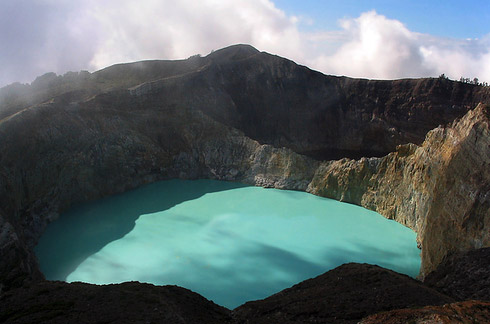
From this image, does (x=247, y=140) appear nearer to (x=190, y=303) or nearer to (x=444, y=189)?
(x=444, y=189)

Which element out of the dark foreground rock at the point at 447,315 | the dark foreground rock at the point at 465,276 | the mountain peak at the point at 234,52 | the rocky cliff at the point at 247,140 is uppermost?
the mountain peak at the point at 234,52

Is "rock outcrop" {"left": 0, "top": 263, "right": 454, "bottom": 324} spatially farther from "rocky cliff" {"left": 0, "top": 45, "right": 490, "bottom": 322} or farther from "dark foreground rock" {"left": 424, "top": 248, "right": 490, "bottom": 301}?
"rocky cliff" {"left": 0, "top": 45, "right": 490, "bottom": 322}

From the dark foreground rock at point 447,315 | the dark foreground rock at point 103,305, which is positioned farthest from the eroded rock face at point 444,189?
the dark foreground rock at point 103,305

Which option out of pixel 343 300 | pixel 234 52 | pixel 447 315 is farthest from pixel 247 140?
pixel 447 315

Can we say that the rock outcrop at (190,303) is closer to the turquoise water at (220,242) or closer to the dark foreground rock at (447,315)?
the dark foreground rock at (447,315)

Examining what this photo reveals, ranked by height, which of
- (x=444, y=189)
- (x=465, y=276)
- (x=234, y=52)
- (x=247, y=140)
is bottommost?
(x=465, y=276)

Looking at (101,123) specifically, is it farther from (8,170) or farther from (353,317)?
(353,317)

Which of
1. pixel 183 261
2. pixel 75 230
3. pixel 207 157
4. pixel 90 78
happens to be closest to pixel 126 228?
pixel 75 230
